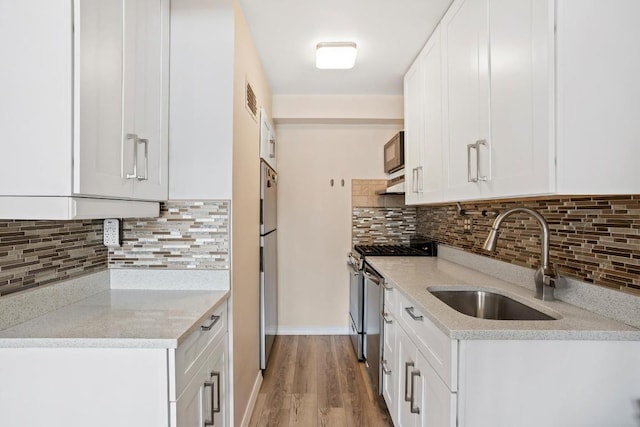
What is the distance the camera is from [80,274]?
5.32 ft

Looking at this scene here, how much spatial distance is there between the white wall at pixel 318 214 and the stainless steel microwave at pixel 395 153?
403 mm

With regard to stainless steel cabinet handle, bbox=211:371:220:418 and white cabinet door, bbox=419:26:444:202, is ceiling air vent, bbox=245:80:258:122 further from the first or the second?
stainless steel cabinet handle, bbox=211:371:220:418

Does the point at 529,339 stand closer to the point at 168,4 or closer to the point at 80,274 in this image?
the point at 80,274

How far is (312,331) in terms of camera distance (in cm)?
368

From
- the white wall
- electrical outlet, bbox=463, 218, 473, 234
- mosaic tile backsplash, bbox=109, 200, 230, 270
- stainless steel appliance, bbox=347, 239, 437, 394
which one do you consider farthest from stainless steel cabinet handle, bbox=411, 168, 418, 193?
mosaic tile backsplash, bbox=109, 200, 230, 270

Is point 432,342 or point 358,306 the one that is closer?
point 432,342

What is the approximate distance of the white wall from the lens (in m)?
3.69

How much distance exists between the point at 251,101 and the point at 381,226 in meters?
1.99

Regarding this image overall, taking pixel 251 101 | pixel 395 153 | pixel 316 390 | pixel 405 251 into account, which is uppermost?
pixel 251 101

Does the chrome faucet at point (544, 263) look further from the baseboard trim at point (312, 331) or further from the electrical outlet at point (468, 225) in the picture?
the baseboard trim at point (312, 331)

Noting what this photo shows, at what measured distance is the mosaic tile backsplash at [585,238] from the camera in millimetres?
1203

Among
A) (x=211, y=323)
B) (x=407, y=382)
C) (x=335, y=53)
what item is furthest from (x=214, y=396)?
(x=335, y=53)

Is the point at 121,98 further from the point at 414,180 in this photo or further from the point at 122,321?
the point at 414,180

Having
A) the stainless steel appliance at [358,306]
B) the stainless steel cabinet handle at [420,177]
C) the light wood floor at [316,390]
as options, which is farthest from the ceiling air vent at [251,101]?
the light wood floor at [316,390]
